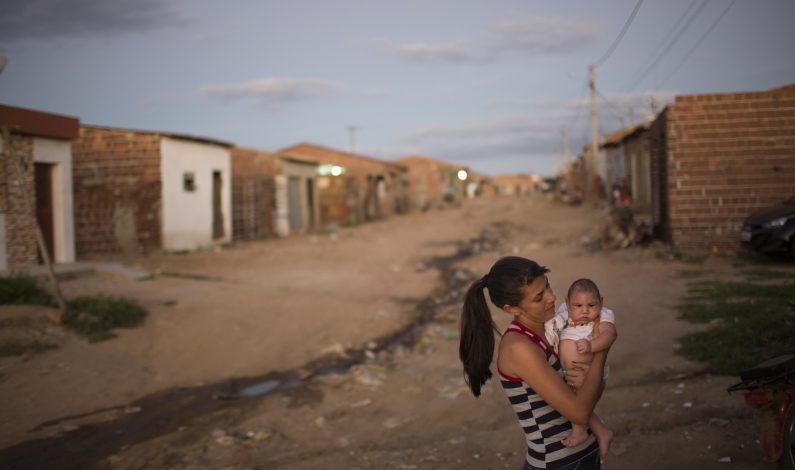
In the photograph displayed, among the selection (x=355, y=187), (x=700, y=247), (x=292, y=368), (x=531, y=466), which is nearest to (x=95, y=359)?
(x=292, y=368)

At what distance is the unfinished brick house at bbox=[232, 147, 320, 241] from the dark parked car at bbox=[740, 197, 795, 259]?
1598cm

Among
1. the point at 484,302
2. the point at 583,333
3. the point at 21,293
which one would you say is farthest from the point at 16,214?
the point at 583,333

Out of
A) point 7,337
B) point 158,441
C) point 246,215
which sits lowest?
point 158,441

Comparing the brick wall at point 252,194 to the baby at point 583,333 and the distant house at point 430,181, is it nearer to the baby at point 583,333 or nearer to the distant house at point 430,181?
the baby at point 583,333

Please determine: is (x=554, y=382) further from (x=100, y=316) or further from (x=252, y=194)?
(x=252, y=194)

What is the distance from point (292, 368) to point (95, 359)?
238 centimetres

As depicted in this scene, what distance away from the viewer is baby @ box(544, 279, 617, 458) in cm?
220

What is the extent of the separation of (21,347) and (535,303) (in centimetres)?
744

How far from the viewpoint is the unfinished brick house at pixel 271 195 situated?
22.2 meters

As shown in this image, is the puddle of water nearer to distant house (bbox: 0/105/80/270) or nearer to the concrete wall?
distant house (bbox: 0/105/80/270)

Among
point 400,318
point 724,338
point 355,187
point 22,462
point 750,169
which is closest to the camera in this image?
point 22,462

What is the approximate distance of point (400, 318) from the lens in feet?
35.5

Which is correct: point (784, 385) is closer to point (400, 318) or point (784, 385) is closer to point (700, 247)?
point (400, 318)

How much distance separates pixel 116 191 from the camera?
55.0 ft
